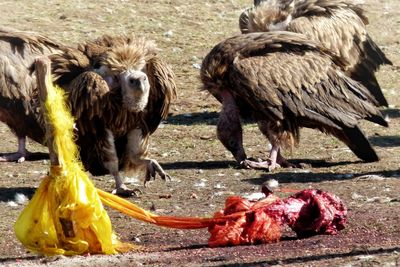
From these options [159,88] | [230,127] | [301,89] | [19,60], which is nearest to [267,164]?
[230,127]

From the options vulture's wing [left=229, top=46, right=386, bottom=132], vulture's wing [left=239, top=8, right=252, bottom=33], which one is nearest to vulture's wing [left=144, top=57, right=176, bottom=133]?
vulture's wing [left=229, top=46, right=386, bottom=132]

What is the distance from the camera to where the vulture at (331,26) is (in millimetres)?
13695

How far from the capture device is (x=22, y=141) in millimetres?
12031

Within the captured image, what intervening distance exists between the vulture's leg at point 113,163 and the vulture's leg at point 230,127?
5.98 ft

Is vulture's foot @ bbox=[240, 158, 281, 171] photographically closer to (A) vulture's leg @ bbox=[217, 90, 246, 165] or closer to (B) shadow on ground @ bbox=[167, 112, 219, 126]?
(A) vulture's leg @ bbox=[217, 90, 246, 165]

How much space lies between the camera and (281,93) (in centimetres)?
1163

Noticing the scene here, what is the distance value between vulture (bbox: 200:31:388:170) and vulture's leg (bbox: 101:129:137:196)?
5.71 ft

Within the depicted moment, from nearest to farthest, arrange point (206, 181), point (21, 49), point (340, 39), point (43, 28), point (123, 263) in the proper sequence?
point (123, 263) → point (206, 181) → point (21, 49) → point (340, 39) → point (43, 28)

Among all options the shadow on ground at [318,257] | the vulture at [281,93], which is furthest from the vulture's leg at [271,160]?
the shadow on ground at [318,257]

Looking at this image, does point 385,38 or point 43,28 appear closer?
point 43,28

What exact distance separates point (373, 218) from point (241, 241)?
1.09m

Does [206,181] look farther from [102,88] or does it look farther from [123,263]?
[123,263]

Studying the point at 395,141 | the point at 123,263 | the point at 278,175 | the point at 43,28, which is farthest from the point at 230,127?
the point at 43,28

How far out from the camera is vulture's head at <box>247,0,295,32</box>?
1364 cm
